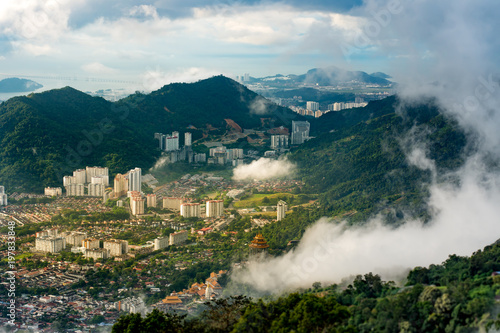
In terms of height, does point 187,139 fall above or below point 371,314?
above

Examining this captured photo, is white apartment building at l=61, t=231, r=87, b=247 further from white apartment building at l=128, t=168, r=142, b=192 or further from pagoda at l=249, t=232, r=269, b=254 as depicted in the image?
white apartment building at l=128, t=168, r=142, b=192

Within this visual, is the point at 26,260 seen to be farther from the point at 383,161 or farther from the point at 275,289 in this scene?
the point at 383,161

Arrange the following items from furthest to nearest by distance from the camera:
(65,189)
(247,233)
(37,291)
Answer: (65,189), (247,233), (37,291)

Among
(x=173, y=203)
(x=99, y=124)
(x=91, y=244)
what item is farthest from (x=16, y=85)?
(x=91, y=244)

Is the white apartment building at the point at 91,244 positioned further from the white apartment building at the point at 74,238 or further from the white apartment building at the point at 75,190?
the white apartment building at the point at 75,190

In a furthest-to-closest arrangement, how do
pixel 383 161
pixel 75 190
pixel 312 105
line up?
pixel 312 105 → pixel 75 190 → pixel 383 161

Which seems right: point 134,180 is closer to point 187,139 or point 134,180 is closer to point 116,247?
point 116,247

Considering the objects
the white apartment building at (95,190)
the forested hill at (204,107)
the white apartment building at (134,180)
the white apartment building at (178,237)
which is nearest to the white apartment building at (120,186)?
the white apartment building at (134,180)

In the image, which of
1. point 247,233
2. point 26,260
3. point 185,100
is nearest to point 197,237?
point 247,233
